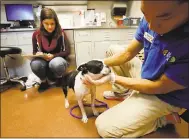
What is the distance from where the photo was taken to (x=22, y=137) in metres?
1.05

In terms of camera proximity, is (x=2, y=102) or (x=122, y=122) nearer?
(x=122, y=122)

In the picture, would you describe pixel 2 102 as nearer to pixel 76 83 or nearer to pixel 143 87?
pixel 76 83

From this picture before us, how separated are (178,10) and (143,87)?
1.26 ft

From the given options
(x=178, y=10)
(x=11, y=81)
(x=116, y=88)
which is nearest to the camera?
(x=178, y=10)

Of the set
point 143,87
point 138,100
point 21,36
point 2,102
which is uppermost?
point 21,36

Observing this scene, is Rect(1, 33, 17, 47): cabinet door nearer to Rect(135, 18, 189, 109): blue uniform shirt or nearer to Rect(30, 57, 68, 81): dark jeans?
Rect(30, 57, 68, 81): dark jeans

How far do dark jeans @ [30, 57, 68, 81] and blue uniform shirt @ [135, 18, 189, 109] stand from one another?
3.64ft

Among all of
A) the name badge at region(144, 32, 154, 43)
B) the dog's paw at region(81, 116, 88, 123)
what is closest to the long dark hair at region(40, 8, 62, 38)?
the dog's paw at region(81, 116, 88, 123)

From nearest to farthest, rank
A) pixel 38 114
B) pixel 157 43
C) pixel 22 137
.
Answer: pixel 157 43 → pixel 22 137 → pixel 38 114

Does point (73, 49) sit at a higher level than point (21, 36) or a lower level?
lower

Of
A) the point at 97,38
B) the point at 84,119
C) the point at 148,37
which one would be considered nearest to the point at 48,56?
the point at 97,38

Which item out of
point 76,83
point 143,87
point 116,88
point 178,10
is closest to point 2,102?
point 76,83

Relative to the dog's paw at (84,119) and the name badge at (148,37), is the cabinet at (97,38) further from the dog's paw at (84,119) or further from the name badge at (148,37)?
the name badge at (148,37)

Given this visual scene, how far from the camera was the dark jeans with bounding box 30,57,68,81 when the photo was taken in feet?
5.66
